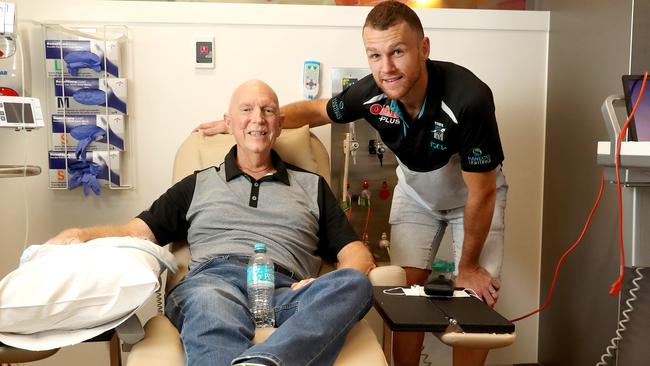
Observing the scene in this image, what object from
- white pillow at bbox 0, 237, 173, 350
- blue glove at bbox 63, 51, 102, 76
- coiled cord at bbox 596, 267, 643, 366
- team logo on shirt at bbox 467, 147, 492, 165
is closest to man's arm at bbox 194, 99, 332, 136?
blue glove at bbox 63, 51, 102, 76

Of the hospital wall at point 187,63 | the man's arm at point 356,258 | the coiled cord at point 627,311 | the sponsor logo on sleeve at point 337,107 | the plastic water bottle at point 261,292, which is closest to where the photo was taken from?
the plastic water bottle at point 261,292

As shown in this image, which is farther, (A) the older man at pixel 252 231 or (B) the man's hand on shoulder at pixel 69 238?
(B) the man's hand on shoulder at pixel 69 238

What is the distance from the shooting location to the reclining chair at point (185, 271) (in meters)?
1.37

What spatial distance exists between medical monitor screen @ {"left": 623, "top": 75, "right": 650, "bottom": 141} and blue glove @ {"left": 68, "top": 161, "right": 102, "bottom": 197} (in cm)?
189

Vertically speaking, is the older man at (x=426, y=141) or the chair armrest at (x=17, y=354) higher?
the older man at (x=426, y=141)

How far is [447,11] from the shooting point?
2.52 metres

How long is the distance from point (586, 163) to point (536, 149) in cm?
38

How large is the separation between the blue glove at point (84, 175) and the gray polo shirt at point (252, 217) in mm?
535

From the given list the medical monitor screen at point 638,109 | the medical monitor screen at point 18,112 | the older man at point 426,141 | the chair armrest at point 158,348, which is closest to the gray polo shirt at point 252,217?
the older man at point 426,141

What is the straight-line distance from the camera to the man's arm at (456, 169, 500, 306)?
189 centimetres

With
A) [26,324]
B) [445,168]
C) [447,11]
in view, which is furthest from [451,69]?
[26,324]

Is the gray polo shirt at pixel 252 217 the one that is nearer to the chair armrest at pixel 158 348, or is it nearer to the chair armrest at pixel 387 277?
the chair armrest at pixel 387 277

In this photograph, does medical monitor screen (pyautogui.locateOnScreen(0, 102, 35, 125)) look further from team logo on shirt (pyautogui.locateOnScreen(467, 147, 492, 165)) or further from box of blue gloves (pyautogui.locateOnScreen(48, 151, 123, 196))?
team logo on shirt (pyautogui.locateOnScreen(467, 147, 492, 165))

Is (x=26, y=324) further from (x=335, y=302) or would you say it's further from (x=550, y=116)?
(x=550, y=116)
